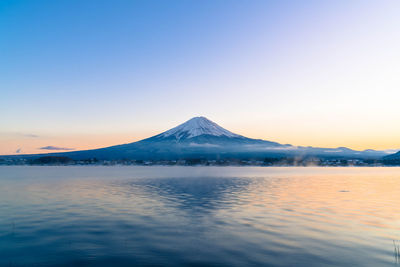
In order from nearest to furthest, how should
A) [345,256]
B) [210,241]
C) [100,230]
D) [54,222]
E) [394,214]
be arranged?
[345,256]
[210,241]
[100,230]
[54,222]
[394,214]

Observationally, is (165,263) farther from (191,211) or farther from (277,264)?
(191,211)

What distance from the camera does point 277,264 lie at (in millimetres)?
14484

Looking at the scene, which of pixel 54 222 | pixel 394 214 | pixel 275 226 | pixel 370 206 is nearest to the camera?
pixel 275 226

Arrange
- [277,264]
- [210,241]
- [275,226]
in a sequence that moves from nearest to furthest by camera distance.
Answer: [277,264] < [210,241] < [275,226]

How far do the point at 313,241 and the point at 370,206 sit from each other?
2006 cm

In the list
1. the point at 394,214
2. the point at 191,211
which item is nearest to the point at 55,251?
the point at 191,211

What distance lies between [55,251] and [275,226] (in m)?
15.8

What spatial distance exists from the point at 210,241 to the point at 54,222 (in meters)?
14.6

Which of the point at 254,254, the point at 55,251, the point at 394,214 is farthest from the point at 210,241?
the point at 394,214

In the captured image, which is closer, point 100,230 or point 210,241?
point 210,241

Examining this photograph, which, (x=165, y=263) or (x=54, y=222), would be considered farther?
(x=54, y=222)

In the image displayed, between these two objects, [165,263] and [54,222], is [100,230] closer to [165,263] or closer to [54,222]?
[54,222]

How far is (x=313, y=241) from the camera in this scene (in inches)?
740

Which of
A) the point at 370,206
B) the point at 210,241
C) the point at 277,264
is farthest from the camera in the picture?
the point at 370,206
